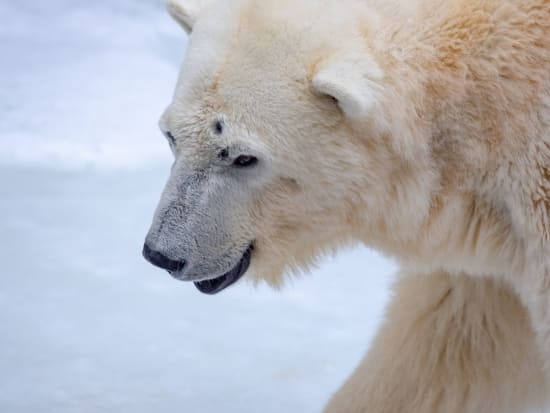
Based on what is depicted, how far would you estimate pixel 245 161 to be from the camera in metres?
2.98

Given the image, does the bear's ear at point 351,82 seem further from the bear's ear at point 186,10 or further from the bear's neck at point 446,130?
the bear's ear at point 186,10

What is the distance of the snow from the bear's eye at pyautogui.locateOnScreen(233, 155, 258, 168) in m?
0.58

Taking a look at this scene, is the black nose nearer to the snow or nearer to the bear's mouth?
the bear's mouth

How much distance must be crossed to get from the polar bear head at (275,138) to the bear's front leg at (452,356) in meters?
0.60

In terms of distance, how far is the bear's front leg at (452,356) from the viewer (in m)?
3.58

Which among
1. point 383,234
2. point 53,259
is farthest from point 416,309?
point 53,259

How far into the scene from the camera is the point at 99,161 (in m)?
6.56

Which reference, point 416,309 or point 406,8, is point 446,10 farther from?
point 416,309

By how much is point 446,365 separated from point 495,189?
0.79 metres

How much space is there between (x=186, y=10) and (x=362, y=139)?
669mm

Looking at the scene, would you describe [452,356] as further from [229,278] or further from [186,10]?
[186,10]

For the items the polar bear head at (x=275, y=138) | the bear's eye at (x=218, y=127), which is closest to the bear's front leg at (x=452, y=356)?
the polar bear head at (x=275, y=138)

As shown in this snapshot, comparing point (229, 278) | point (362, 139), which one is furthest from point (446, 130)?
point (229, 278)

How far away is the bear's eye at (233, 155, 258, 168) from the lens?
2.96 metres
